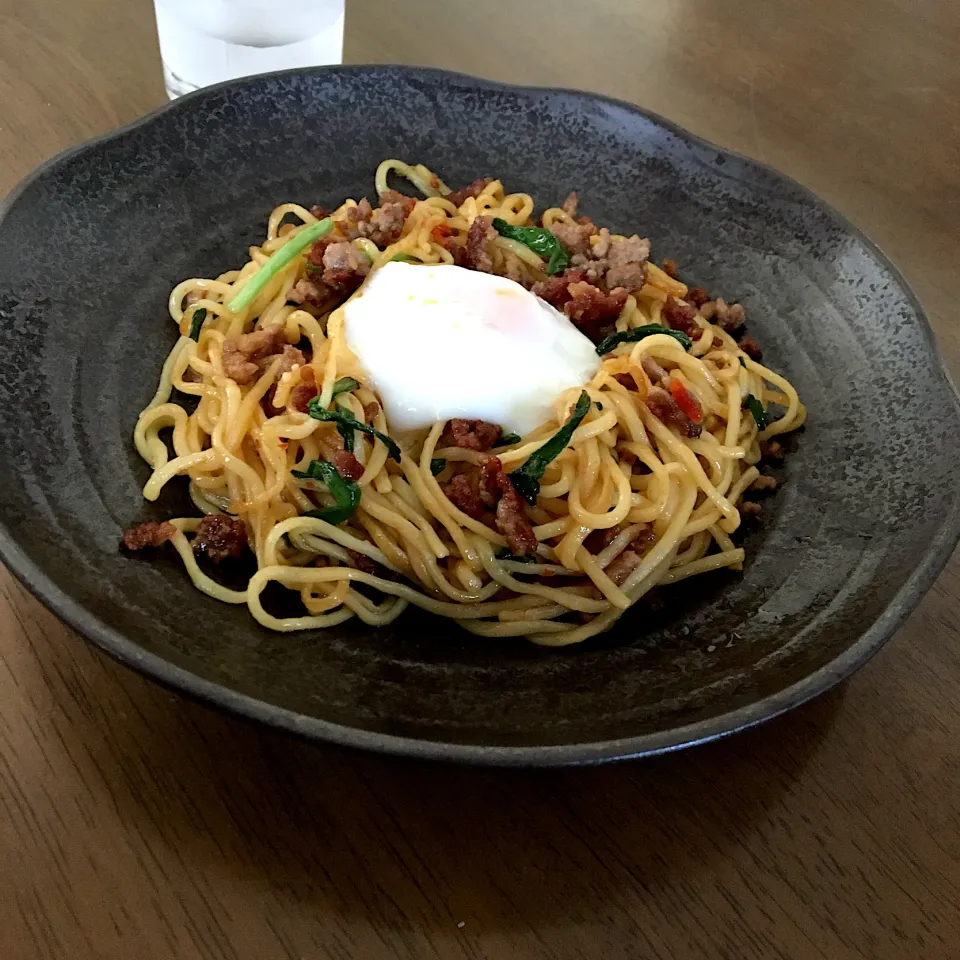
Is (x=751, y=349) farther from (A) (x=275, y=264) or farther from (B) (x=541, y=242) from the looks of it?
(A) (x=275, y=264)

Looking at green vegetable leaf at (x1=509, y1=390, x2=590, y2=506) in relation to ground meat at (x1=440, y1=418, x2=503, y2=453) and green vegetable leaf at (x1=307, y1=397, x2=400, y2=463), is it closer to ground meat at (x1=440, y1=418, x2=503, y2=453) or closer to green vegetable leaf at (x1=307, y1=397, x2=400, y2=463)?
ground meat at (x1=440, y1=418, x2=503, y2=453)

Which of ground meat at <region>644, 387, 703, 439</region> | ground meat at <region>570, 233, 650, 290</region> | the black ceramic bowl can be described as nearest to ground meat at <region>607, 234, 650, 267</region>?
ground meat at <region>570, 233, 650, 290</region>

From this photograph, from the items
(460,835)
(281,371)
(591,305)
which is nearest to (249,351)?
(281,371)

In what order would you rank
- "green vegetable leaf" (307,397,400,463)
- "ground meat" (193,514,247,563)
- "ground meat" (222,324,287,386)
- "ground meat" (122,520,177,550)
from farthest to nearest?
"ground meat" (222,324,287,386) → "green vegetable leaf" (307,397,400,463) → "ground meat" (193,514,247,563) → "ground meat" (122,520,177,550)

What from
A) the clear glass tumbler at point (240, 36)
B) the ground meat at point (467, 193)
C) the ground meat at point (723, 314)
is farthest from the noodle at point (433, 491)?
the clear glass tumbler at point (240, 36)

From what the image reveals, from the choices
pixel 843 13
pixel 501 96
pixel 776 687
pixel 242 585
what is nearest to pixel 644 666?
pixel 776 687

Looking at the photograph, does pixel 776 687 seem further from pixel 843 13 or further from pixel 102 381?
pixel 843 13

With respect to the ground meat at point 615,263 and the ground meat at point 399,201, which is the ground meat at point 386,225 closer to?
the ground meat at point 399,201
